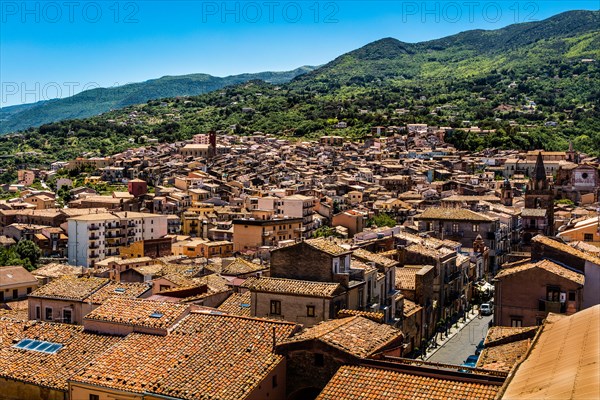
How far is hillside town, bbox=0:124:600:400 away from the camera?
17.3 metres

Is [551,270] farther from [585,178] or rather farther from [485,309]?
[585,178]

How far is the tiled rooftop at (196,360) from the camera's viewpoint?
1756cm

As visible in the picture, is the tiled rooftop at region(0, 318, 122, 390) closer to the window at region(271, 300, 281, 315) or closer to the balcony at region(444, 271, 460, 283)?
the window at region(271, 300, 281, 315)

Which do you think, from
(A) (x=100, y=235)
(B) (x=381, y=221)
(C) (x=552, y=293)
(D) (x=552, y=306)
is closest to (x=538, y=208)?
(B) (x=381, y=221)

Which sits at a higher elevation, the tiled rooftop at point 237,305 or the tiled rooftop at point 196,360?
the tiled rooftop at point 196,360

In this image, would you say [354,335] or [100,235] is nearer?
[354,335]

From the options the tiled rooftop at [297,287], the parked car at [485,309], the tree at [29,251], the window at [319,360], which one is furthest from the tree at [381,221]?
the window at [319,360]

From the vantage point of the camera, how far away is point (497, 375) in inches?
650

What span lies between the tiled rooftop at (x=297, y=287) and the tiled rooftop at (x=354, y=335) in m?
3.30

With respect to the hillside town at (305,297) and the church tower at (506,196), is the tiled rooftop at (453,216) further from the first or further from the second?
the church tower at (506,196)

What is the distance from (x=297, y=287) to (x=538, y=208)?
47.9 metres

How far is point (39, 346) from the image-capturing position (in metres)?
22.4

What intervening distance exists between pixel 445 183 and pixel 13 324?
285ft

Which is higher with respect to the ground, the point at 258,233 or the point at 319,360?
the point at 319,360
